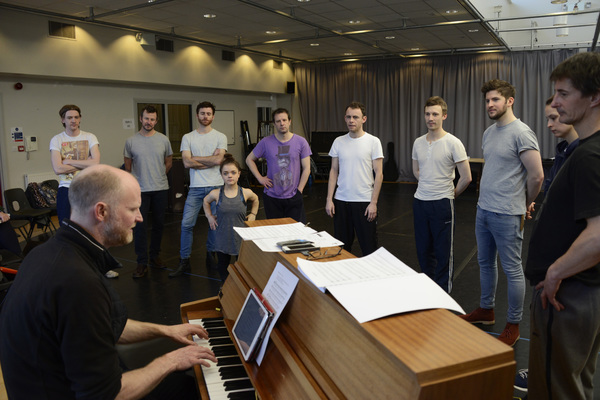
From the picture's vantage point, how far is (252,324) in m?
1.63

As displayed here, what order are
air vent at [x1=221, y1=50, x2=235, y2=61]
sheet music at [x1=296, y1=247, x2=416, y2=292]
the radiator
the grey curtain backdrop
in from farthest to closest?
the grey curtain backdrop < air vent at [x1=221, y1=50, x2=235, y2=61] < the radiator < sheet music at [x1=296, y1=247, x2=416, y2=292]

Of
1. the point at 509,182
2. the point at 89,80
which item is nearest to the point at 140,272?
the point at 509,182

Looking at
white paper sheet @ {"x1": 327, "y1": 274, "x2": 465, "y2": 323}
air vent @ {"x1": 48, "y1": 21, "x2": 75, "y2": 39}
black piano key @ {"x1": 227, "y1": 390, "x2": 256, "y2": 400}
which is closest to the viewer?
white paper sheet @ {"x1": 327, "y1": 274, "x2": 465, "y2": 323}

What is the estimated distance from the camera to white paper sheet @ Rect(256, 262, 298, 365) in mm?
1501

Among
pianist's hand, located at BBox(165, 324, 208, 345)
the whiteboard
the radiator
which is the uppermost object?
the whiteboard

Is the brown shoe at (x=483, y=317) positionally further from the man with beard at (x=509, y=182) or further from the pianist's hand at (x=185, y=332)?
the pianist's hand at (x=185, y=332)

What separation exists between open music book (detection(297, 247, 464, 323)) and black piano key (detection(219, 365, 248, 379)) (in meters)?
0.47

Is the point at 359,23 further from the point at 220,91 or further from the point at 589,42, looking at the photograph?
the point at 589,42

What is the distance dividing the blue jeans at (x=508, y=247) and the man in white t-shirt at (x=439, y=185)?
357 millimetres

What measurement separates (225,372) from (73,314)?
0.61 meters

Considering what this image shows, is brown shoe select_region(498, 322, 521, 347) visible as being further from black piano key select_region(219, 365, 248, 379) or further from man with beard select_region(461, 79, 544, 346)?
black piano key select_region(219, 365, 248, 379)

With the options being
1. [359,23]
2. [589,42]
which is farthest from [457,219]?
[589,42]

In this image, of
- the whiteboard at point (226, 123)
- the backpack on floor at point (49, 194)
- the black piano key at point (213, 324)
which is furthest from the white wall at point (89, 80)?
the black piano key at point (213, 324)

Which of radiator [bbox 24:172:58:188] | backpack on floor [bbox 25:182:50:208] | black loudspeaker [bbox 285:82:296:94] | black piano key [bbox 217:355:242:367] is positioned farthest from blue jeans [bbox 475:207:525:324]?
black loudspeaker [bbox 285:82:296:94]
